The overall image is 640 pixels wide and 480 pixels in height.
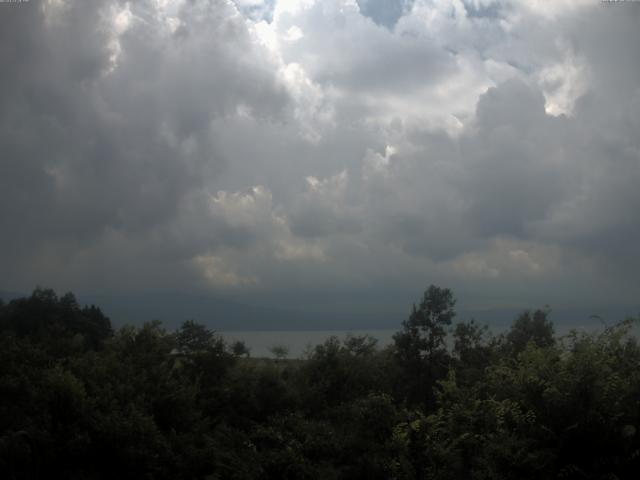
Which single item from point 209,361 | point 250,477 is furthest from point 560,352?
point 209,361

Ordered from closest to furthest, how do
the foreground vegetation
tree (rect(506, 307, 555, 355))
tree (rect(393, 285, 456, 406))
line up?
1. the foreground vegetation
2. tree (rect(393, 285, 456, 406))
3. tree (rect(506, 307, 555, 355))

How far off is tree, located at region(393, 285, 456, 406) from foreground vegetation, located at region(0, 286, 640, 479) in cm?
7

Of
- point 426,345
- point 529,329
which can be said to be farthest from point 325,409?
point 529,329

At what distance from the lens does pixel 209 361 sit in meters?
30.5

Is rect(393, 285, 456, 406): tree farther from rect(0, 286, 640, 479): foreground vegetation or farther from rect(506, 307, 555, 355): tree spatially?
rect(506, 307, 555, 355): tree

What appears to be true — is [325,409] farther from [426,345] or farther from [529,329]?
[529,329]

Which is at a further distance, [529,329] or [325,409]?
[529,329]

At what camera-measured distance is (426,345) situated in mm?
32031

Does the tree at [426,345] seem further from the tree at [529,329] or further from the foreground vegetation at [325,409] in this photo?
the tree at [529,329]

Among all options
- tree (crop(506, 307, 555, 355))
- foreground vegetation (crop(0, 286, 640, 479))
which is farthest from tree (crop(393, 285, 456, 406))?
tree (crop(506, 307, 555, 355))

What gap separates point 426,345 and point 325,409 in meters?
7.82

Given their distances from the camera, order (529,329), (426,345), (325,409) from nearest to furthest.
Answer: (325,409) < (426,345) < (529,329)

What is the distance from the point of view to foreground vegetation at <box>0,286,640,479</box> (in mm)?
15883

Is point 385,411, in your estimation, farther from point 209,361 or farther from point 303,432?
point 209,361
